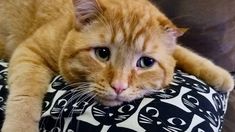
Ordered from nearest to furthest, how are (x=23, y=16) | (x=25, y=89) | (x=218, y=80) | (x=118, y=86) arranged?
(x=118, y=86)
(x=25, y=89)
(x=218, y=80)
(x=23, y=16)

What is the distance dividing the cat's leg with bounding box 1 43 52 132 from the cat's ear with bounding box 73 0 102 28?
7.7 inches

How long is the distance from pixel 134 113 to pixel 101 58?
0.17 metres

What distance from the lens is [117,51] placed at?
1127 mm

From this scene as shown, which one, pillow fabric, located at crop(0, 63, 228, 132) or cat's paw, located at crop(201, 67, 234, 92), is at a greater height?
cat's paw, located at crop(201, 67, 234, 92)

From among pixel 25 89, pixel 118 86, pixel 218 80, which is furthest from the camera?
pixel 218 80

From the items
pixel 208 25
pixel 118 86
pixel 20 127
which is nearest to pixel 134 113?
pixel 118 86

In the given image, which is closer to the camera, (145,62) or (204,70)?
(145,62)

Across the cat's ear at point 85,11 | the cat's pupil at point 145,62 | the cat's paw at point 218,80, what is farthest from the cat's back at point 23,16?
the cat's paw at point 218,80

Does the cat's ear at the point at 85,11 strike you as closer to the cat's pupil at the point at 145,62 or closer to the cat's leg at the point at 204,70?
the cat's pupil at the point at 145,62

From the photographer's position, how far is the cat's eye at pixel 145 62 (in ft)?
3.79

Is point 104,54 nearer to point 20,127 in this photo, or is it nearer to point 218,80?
point 20,127

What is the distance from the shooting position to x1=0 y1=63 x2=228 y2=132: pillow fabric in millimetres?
1076

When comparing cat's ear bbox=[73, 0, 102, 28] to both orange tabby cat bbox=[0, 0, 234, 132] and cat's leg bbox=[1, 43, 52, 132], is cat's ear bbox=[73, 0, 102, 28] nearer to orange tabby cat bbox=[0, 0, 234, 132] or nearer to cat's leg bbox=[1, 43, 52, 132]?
orange tabby cat bbox=[0, 0, 234, 132]

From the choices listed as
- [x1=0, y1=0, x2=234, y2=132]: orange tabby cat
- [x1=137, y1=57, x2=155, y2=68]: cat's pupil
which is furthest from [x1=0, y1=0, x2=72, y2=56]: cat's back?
[x1=137, y1=57, x2=155, y2=68]: cat's pupil
